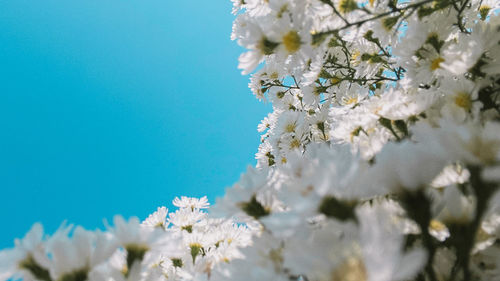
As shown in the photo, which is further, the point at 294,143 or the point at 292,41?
the point at 294,143

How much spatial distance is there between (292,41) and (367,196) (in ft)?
1.75

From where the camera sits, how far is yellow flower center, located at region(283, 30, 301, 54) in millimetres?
930

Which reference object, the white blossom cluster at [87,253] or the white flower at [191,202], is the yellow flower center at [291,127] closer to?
the white flower at [191,202]

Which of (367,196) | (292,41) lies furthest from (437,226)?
(292,41)

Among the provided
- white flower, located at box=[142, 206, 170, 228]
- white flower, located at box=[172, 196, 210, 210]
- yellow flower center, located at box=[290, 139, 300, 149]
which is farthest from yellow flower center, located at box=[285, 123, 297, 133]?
white flower, located at box=[142, 206, 170, 228]

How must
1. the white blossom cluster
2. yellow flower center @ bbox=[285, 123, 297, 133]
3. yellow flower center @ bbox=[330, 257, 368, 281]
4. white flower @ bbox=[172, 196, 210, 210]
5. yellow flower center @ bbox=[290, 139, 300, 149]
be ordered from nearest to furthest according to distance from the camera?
yellow flower center @ bbox=[330, 257, 368, 281], the white blossom cluster, white flower @ bbox=[172, 196, 210, 210], yellow flower center @ bbox=[290, 139, 300, 149], yellow flower center @ bbox=[285, 123, 297, 133]

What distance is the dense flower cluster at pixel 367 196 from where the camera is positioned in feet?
1.44

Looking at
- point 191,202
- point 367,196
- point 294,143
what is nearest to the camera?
point 367,196

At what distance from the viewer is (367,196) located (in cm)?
55

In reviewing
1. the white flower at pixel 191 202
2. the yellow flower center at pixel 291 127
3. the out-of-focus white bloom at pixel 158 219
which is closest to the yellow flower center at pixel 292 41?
the out-of-focus white bloom at pixel 158 219

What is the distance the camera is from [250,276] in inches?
21.3

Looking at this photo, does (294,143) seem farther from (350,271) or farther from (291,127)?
(350,271)

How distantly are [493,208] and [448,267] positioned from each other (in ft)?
0.55

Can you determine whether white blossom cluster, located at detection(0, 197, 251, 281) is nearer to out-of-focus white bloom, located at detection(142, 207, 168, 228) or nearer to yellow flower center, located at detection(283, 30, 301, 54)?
yellow flower center, located at detection(283, 30, 301, 54)
